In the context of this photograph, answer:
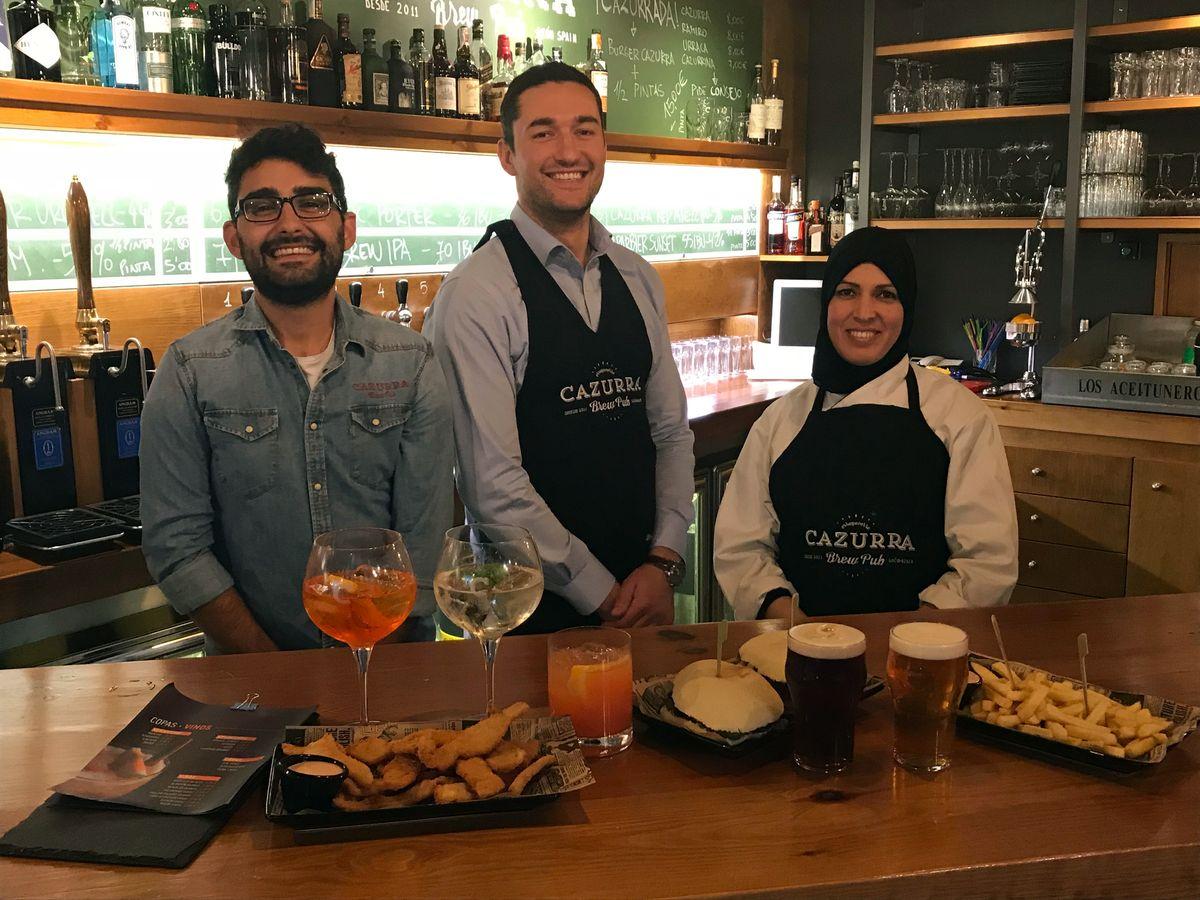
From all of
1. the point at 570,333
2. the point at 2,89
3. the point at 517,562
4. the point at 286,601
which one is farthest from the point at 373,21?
the point at 517,562

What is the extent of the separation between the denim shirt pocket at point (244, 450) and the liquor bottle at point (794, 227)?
12.7 ft

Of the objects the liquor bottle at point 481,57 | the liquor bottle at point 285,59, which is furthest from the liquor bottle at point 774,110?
the liquor bottle at point 285,59

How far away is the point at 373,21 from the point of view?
389cm

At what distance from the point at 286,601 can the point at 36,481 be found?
0.89 metres

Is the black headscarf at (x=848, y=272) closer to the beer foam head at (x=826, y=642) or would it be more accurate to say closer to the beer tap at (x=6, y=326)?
the beer foam head at (x=826, y=642)

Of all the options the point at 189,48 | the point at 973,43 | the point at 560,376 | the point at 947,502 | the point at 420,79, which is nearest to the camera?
the point at 947,502

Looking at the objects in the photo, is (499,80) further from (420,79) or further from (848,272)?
(848,272)

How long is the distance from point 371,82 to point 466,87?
1.11 ft

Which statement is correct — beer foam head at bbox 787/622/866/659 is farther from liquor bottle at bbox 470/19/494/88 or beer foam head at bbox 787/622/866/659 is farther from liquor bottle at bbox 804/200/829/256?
liquor bottle at bbox 804/200/829/256

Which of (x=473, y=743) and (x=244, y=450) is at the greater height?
(x=244, y=450)

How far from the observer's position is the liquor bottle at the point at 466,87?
12.7 feet

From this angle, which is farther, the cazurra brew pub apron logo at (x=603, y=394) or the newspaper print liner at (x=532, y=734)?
the cazurra brew pub apron logo at (x=603, y=394)

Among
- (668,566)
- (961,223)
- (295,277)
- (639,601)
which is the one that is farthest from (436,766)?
(961,223)

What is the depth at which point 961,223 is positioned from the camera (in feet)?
16.0
